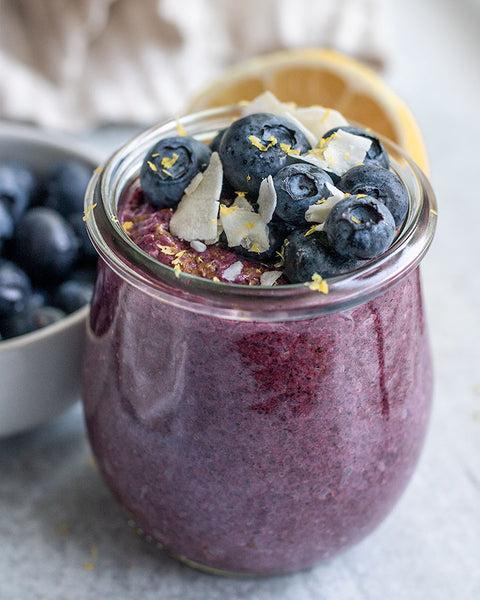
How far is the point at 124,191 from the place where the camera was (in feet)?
2.68

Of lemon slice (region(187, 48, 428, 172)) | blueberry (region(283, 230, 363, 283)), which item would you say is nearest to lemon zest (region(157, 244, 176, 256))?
blueberry (region(283, 230, 363, 283))

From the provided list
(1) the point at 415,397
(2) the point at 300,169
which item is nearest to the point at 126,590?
(1) the point at 415,397

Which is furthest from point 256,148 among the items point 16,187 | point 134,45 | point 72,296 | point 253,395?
point 134,45

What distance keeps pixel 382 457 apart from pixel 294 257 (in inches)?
9.4

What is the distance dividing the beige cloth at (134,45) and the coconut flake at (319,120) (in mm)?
919

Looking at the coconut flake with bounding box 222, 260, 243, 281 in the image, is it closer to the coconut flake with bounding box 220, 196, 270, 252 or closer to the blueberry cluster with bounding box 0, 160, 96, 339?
the coconut flake with bounding box 220, 196, 270, 252

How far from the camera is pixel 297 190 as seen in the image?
2.18 feet

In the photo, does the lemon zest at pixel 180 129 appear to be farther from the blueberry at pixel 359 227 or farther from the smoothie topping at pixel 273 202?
the blueberry at pixel 359 227

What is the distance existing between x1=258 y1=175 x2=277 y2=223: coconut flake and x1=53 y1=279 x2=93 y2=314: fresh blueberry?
0.40 m

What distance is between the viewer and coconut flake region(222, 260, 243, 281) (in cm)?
67

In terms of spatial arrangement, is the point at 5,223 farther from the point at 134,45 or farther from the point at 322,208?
the point at 134,45

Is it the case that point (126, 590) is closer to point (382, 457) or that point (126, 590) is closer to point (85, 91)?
point (382, 457)

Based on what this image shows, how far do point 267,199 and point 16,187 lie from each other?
21.7 inches

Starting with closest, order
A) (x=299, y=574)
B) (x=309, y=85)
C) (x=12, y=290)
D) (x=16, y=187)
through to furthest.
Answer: (x=299, y=574)
(x=12, y=290)
(x=16, y=187)
(x=309, y=85)
